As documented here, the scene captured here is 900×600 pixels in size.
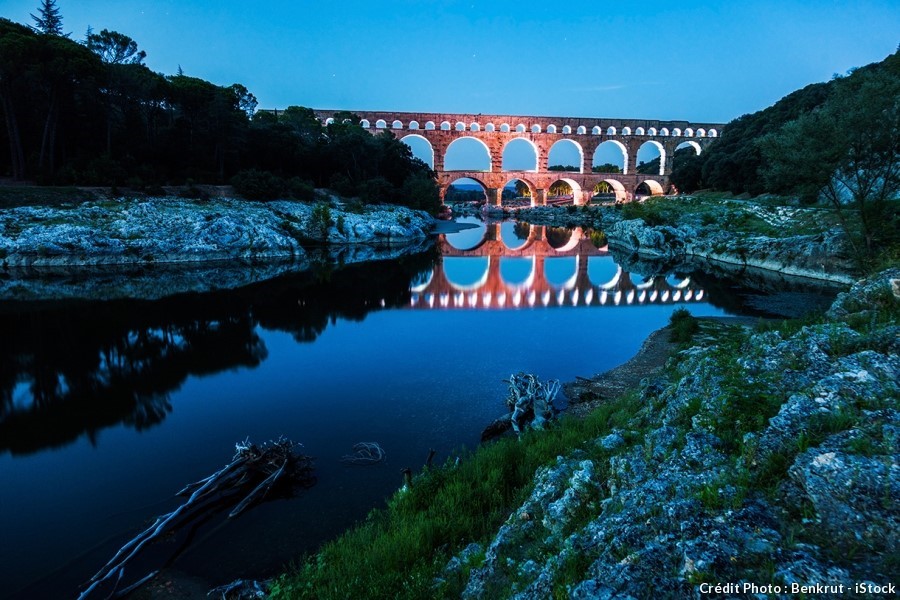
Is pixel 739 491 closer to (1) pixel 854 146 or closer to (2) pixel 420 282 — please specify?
(1) pixel 854 146

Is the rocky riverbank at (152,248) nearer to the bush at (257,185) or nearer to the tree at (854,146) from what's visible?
the bush at (257,185)

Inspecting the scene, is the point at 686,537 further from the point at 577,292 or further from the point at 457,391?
the point at 577,292

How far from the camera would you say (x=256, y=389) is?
12.0 metres

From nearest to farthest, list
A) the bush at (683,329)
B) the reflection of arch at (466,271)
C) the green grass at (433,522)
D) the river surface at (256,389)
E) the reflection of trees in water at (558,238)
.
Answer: the green grass at (433,522)
the river surface at (256,389)
the bush at (683,329)
the reflection of arch at (466,271)
the reflection of trees in water at (558,238)

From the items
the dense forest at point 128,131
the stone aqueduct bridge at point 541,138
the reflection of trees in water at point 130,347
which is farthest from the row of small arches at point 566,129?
the reflection of trees in water at point 130,347

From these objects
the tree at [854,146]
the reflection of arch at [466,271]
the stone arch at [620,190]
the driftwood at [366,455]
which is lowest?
the driftwood at [366,455]

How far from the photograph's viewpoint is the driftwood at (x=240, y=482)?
6.52m

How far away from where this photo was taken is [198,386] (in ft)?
40.0

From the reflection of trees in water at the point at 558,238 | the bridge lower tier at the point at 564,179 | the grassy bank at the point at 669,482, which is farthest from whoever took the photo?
the bridge lower tier at the point at 564,179

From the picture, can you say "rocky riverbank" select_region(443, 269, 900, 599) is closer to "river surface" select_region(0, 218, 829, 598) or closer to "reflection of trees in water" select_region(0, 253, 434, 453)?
"river surface" select_region(0, 218, 829, 598)

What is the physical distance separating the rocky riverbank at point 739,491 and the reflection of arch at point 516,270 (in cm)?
2127

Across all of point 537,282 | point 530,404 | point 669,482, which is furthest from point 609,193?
point 669,482

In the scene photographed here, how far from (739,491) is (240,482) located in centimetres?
681

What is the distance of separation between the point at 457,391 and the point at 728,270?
2744 centimetres
